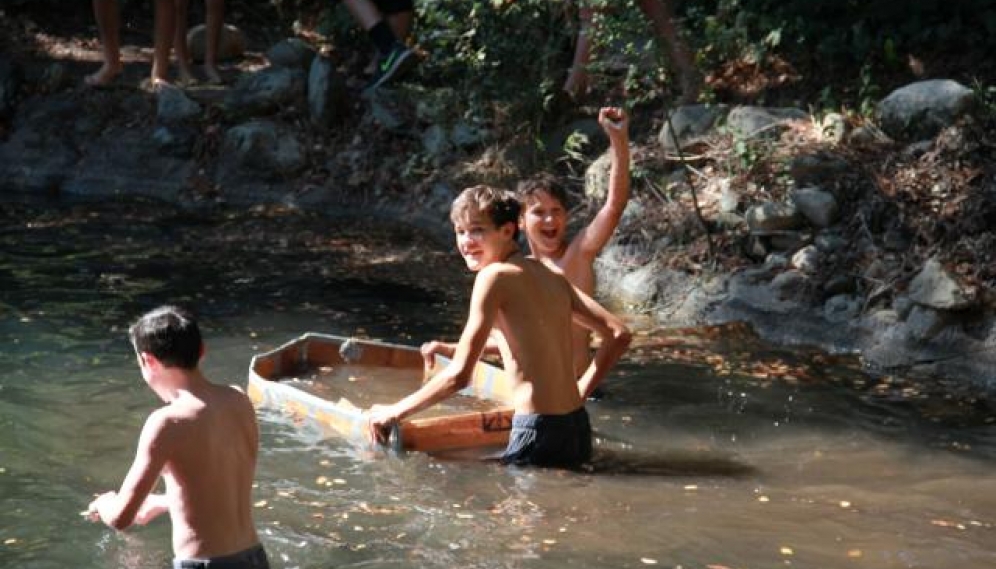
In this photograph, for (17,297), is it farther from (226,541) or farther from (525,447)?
(226,541)

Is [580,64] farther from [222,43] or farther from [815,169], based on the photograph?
[222,43]

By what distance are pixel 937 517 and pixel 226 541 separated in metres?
3.25

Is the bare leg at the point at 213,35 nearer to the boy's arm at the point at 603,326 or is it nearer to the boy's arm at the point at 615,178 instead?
the boy's arm at the point at 615,178

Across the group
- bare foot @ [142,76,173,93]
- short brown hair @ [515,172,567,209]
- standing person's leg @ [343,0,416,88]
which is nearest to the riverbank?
bare foot @ [142,76,173,93]

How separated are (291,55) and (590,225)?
9159 millimetres

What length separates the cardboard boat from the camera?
280 inches

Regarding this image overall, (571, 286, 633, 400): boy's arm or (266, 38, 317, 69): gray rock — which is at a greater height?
(266, 38, 317, 69): gray rock

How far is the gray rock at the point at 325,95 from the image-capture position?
15.4 m

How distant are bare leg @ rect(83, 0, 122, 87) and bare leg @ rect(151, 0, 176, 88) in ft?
1.47

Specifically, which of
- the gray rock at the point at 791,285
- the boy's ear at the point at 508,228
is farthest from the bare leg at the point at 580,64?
the boy's ear at the point at 508,228

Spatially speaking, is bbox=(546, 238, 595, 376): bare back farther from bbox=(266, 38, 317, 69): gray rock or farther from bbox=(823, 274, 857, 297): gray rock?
bbox=(266, 38, 317, 69): gray rock

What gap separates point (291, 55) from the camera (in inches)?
638

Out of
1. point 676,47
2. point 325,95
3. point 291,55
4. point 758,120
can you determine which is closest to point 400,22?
point 325,95

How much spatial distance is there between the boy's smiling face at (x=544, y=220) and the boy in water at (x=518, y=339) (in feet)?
2.51
